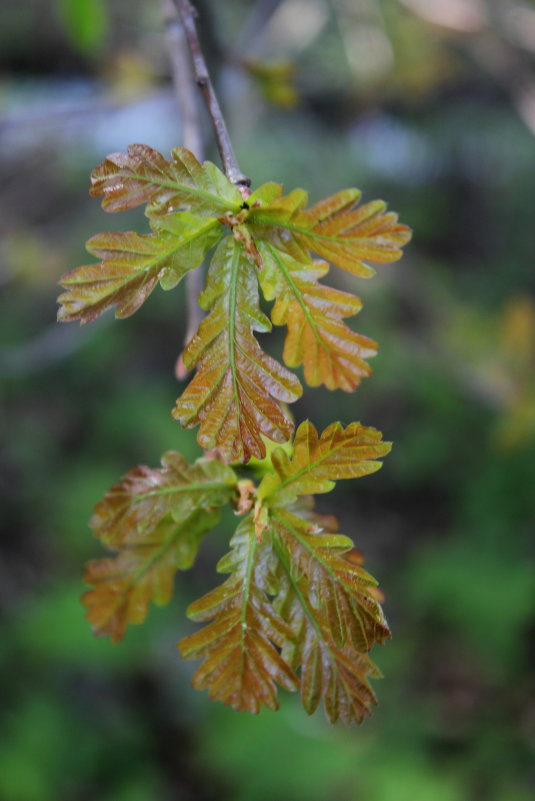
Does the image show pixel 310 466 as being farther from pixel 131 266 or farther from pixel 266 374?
pixel 131 266

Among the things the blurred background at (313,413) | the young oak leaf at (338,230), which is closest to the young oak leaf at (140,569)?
the young oak leaf at (338,230)

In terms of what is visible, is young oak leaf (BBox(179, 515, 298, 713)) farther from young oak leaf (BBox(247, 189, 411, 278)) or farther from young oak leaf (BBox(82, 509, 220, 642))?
young oak leaf (BBox(247, 189, 411, 278))

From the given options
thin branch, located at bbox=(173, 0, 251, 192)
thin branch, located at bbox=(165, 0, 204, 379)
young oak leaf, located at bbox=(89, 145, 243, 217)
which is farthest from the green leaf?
young oak leaf, located at bbox=(89, 145, 243, 217)

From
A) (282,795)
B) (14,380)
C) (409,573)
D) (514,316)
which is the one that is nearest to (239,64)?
(514,316)

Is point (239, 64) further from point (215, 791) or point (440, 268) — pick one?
point (440, 268)

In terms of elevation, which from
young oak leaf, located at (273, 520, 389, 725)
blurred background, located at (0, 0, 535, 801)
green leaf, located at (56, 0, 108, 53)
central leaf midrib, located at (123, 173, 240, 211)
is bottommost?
blurred background, located at (0, 0, 535, 801)

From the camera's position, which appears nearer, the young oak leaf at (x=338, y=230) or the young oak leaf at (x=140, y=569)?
the young oak leaf at (x=338, y=230)

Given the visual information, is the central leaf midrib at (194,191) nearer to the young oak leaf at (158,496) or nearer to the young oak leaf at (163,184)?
the young oak leaf at (163,184)

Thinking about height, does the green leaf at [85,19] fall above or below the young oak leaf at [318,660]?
above
